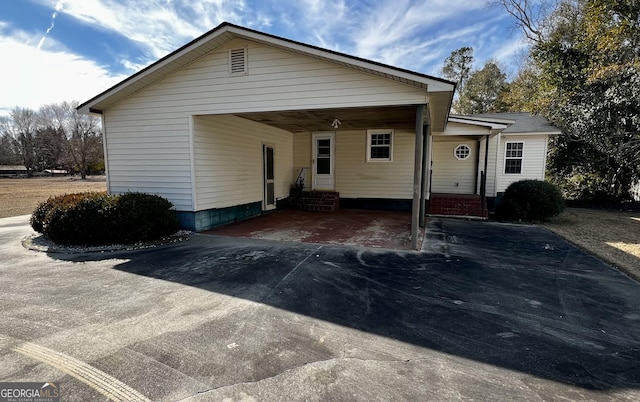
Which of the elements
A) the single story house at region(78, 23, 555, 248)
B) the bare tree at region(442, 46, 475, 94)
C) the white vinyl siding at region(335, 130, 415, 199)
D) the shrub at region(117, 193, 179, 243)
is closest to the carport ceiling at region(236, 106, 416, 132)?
the single story house at region(78, 23, 555, 248)

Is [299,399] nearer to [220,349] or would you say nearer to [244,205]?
[220,349]

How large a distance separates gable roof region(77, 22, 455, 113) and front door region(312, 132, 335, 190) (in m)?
5.41

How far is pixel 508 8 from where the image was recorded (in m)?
16.3

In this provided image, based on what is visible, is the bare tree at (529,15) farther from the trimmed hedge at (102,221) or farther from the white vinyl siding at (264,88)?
the trimmed hedge at (102,221)

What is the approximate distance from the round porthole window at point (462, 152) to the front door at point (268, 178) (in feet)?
23.4

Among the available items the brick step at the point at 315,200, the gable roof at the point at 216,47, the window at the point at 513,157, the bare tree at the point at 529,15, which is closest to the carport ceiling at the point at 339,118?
the gable roof at the point at 216,47

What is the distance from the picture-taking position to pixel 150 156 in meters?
7.59

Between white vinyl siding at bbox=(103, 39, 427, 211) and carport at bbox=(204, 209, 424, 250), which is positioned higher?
white vinyl siding at bbox=(103, 39, 427, 211)

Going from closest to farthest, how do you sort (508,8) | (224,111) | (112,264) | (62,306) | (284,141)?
(62,306), (112,264), (224,111), (284,141), (508,8)

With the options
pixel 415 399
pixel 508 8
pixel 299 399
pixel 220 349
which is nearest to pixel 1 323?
pixel 220 349

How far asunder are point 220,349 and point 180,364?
0.33 metres

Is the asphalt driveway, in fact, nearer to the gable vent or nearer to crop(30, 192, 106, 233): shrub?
crop(30, 192, 106, 233): shrub

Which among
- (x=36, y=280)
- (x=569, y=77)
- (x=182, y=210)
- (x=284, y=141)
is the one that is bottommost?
(x=36, y=280)

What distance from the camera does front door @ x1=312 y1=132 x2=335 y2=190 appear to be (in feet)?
37.4
